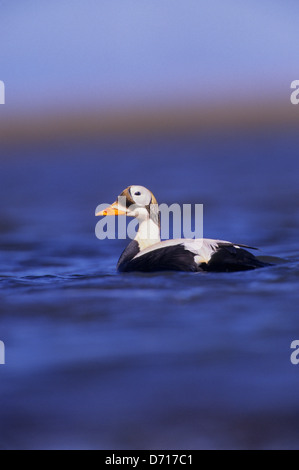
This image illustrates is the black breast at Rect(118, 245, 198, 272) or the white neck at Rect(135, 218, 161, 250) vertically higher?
the white neck at Rect(135, 218, 161, 250)

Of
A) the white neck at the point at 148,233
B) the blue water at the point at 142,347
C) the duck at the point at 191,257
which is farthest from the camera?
the white neck at the point at 148,233

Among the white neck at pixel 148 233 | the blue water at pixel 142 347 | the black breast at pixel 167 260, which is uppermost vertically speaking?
the white neck at pixel 148 233

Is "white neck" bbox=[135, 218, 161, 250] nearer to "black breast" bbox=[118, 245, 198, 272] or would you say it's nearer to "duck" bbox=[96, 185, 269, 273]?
"duck" bbox=[96, 185, 269, 273]

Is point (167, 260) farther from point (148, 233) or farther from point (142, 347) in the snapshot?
point (142, 347)

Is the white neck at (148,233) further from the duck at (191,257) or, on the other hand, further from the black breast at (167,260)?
the black breast at (167,260)

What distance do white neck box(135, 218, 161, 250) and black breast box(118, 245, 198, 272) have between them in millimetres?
459

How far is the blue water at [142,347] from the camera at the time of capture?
483cm

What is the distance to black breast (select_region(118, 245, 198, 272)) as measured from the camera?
7922mm

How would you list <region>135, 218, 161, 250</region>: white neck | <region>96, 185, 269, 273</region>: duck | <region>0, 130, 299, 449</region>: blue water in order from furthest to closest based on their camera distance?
<region>135, 218, 161, 250</region>: white neck, <region>96, 185, 269, 273</region>: duck, <region>0, 130, 299, 449</region>: blue water

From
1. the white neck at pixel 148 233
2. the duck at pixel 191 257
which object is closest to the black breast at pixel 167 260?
the duck at pixel 191 257

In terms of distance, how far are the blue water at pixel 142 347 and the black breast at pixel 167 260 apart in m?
0.09

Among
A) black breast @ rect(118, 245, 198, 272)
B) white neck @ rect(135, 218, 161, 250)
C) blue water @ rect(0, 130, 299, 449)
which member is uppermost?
white neck @ rect(135, 218, 161, 250)

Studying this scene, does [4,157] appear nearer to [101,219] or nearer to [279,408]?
[101,219]

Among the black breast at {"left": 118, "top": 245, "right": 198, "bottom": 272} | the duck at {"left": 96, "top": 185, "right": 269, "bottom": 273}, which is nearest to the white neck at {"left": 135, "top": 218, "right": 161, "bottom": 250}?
the duck at {"left": 96, "top": 185, "right": 269, "bottom": 273}
